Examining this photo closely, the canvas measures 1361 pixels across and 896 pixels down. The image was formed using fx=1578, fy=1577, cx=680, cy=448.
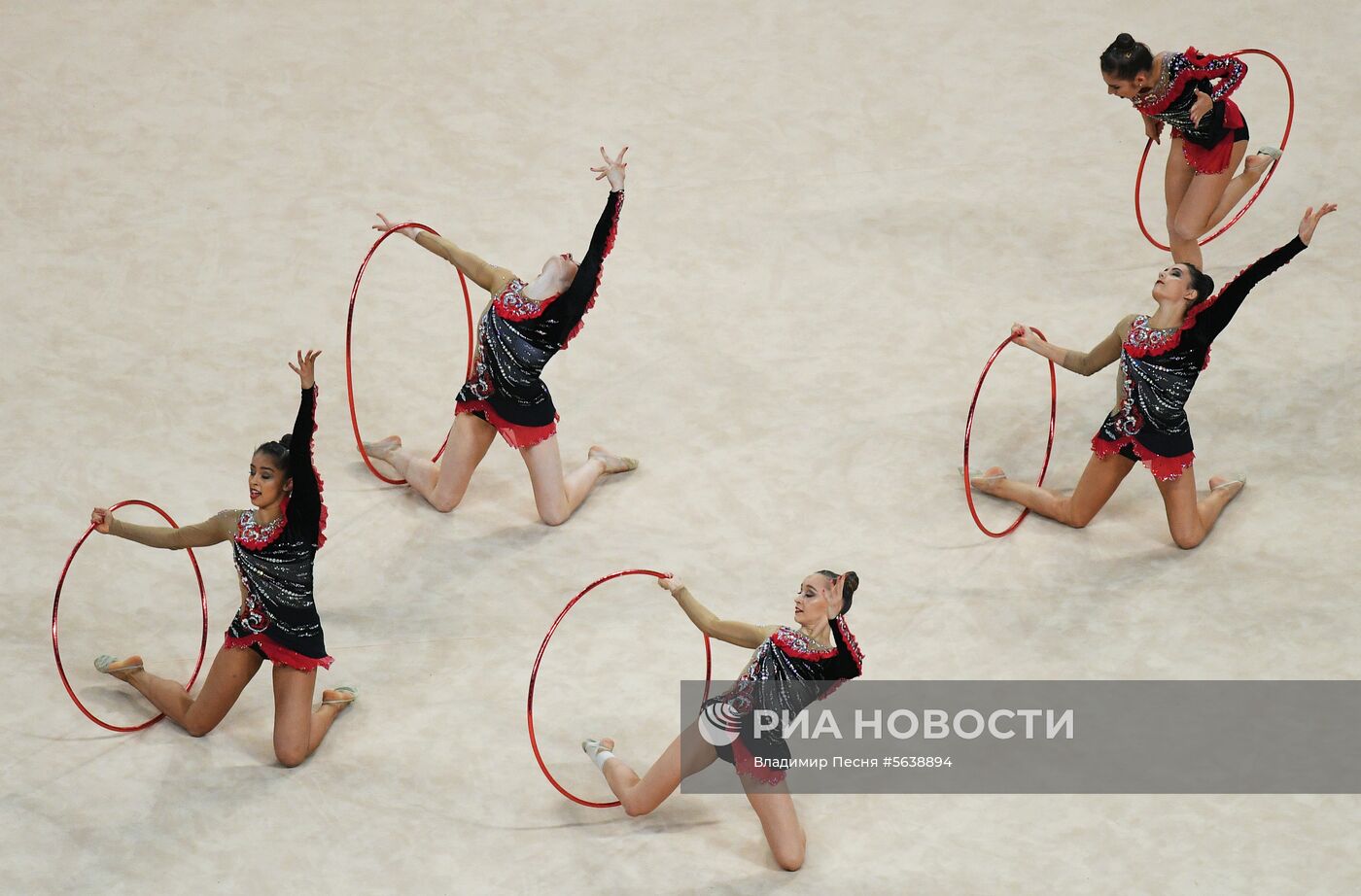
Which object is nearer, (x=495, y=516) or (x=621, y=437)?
(x=495, y=516)

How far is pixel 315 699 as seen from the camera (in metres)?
6.45

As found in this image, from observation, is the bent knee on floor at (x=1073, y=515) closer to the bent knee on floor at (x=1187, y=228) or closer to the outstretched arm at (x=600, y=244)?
the bent knee on floor at (x=1187, y=228)

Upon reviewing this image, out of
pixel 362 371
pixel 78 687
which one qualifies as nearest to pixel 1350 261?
pixel 362 371

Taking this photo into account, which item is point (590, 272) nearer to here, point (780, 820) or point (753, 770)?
point (753, 770)

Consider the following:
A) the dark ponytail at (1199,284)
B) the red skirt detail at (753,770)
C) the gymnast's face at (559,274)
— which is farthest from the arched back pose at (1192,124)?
the red skirt detail at (753,770)

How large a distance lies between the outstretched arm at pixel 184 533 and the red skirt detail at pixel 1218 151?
5.15m

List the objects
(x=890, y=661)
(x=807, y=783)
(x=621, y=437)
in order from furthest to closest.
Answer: (x=621, y=437)
(x=890, y=661)
(x=807, y=783)

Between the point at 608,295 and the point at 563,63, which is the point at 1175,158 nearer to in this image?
the point at 608,295

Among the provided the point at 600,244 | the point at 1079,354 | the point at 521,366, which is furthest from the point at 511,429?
the point at 1079,354

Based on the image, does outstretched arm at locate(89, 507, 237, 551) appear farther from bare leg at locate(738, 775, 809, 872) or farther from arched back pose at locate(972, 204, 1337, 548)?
arched back pose at locate(972, 204, 1337, 548)

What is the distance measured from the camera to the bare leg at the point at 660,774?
225 inches

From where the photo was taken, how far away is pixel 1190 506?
7.07 m

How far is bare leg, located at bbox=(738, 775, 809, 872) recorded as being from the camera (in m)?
5.65

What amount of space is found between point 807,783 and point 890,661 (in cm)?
75
